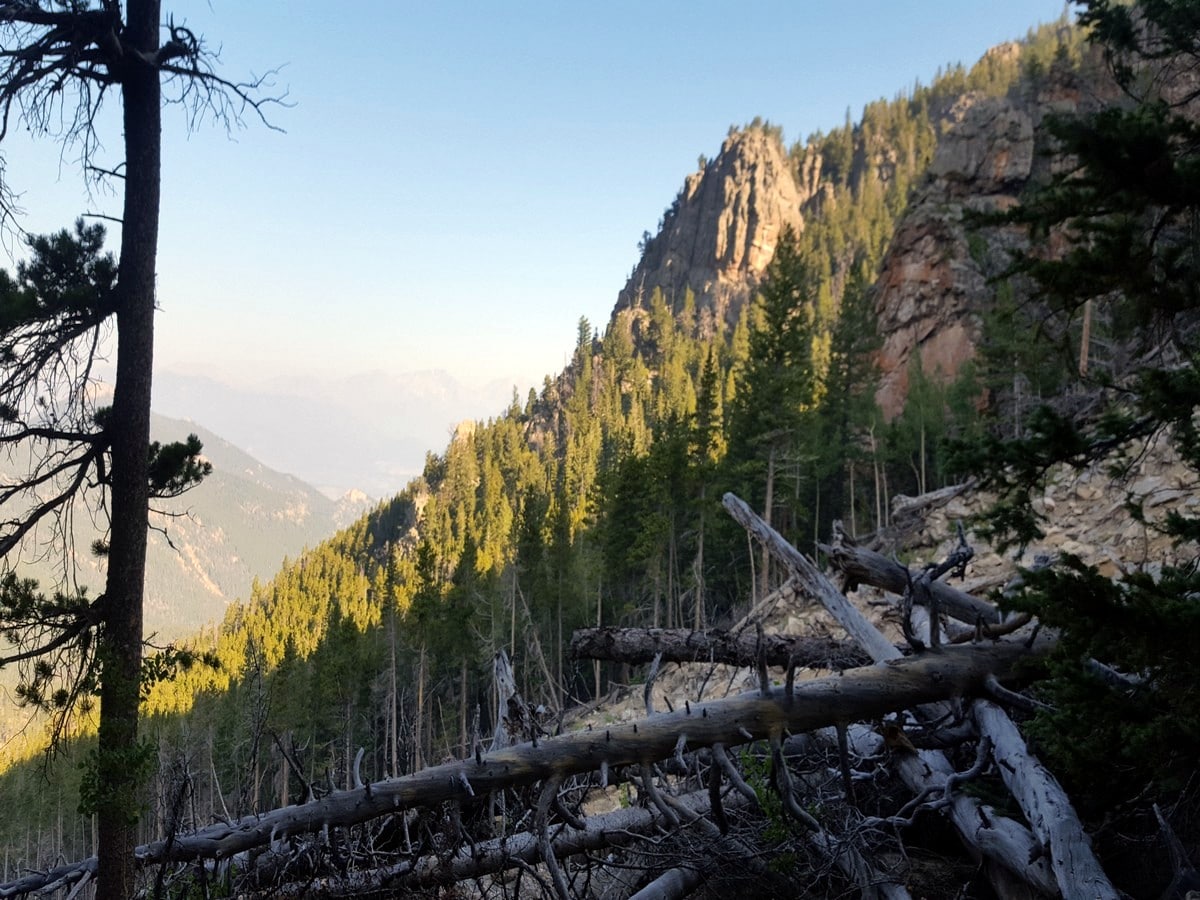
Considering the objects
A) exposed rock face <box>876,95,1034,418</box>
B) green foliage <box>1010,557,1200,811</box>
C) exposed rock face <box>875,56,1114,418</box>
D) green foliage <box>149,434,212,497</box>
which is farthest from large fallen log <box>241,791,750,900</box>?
exposed rock face <box>875,56,1114,418</box>

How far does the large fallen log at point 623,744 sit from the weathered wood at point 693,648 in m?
2.02

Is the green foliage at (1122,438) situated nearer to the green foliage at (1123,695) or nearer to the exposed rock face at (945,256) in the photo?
the green foliage at (1123,695)

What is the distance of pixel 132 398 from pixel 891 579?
673 cm

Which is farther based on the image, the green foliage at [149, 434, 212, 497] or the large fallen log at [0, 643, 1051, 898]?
the green foliage at [149, 434, 212, 497]

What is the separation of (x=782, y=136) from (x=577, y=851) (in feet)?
568

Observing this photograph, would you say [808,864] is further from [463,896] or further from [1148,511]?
[1148,511]

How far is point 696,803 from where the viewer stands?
17.9 feet

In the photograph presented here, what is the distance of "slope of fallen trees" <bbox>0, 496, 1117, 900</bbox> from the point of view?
413cm

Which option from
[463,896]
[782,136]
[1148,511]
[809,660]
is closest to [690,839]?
[463,896]

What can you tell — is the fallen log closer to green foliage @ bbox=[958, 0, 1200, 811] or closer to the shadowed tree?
green foliage @ bbox=[958, 0, 1200, 811]

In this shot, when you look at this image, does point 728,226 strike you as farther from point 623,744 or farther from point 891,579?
point 623,744

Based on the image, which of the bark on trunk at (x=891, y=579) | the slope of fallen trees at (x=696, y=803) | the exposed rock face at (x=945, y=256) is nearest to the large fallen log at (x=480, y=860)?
the slope of fallen trees at (x=696, y=803)

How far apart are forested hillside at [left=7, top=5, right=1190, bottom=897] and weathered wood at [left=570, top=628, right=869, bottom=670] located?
2.56 feet

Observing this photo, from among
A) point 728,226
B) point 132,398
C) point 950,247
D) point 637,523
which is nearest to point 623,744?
point 132,398
